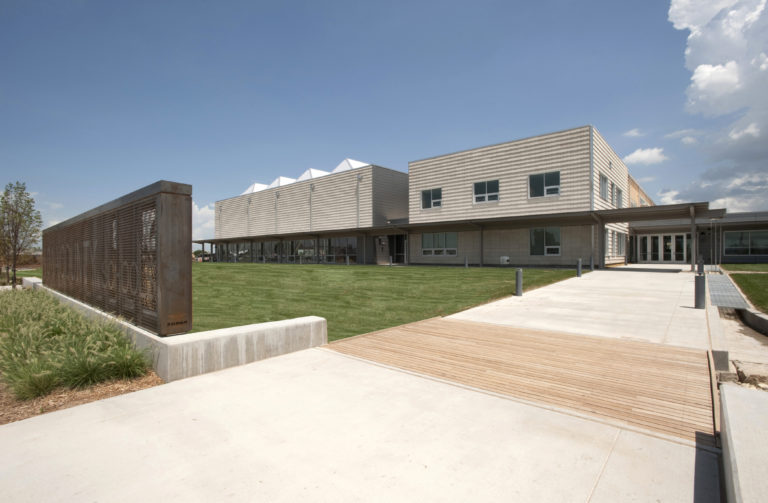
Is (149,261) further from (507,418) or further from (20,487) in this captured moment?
(507,418)

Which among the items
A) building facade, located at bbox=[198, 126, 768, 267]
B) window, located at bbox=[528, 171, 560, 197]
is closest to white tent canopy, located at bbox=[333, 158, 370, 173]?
building facade, located at bbox=[198, 126, 768, 267]

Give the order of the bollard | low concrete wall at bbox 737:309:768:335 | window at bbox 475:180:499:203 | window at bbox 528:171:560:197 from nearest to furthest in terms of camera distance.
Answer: low concrete wall at bbox 737:309:768:335 → the bollard → window at bbox 528:171:560:197 → window at bbox 475:180:499:203

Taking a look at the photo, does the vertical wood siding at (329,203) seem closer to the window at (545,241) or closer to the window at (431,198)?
the window at (431,198)

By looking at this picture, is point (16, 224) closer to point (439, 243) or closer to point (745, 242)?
point (439, 243)

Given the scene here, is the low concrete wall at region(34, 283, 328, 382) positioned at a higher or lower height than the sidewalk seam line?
higher

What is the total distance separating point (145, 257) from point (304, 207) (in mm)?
35270

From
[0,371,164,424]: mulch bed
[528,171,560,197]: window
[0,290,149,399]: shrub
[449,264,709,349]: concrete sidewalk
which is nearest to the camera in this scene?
[0,371,164,424]: mulch bed

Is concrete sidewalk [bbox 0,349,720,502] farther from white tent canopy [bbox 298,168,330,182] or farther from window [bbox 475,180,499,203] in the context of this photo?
white tent canopy [bbox 298,168,330,182]

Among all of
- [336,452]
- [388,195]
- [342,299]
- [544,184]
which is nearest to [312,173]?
[388,195]

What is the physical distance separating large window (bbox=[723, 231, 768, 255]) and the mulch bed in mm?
38978

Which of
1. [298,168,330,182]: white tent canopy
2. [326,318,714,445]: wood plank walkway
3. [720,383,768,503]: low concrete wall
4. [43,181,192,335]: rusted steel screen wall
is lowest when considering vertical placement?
[326,318,714,445]: wood plank walkway

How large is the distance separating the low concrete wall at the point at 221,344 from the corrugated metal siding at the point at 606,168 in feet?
75.5

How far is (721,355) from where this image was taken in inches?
208

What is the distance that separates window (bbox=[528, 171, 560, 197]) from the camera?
981 inches
